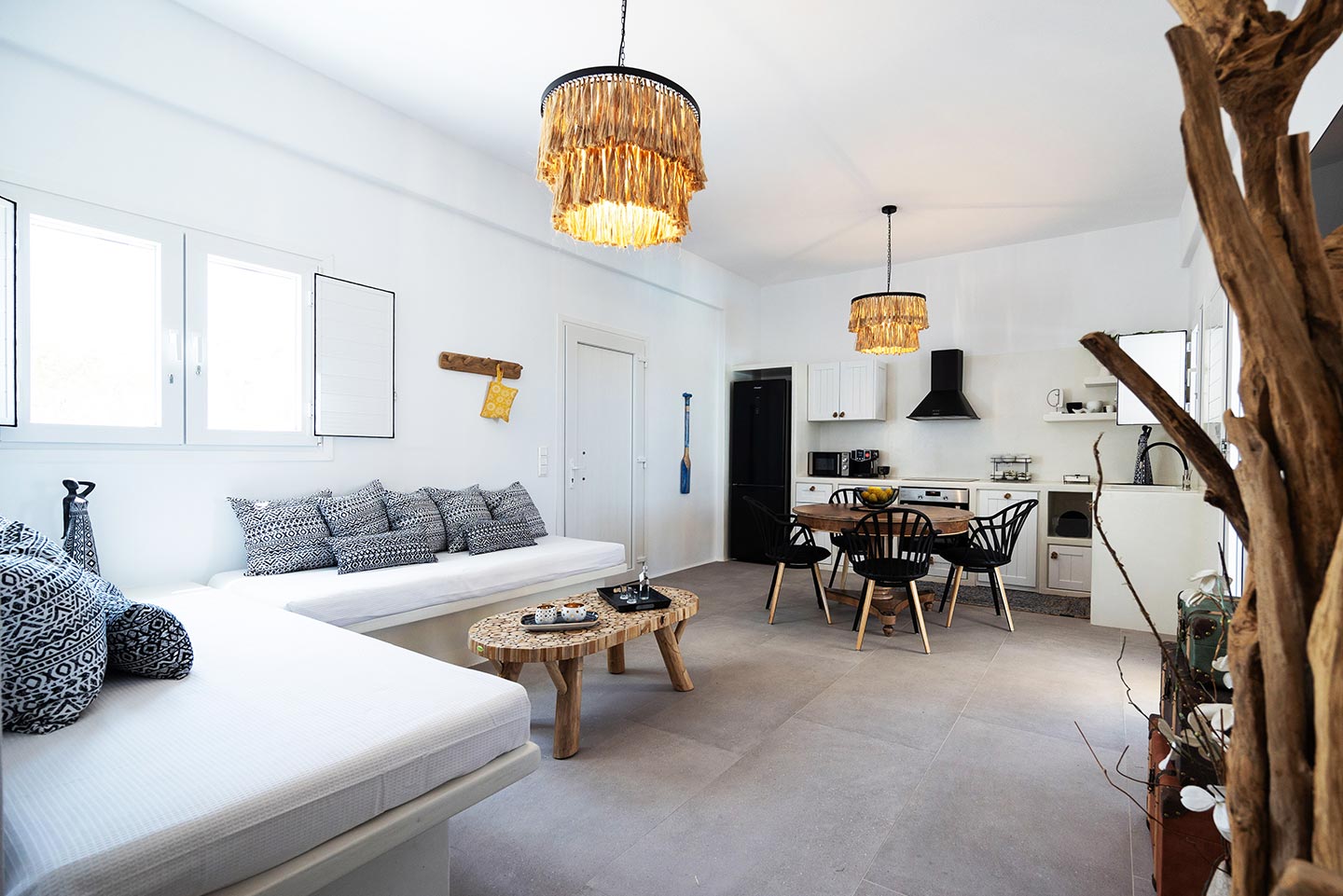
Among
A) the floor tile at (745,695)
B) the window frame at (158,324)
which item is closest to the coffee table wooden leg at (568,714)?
the floor tile at (745,695)

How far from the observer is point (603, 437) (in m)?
5.61

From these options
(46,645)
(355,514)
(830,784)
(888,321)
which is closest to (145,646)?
(46,645)

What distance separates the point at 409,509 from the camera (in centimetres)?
381

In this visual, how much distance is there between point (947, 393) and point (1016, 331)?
818 mm

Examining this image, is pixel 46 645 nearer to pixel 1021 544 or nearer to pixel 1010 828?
pixel 1010 828

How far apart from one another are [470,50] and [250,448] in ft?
7.36

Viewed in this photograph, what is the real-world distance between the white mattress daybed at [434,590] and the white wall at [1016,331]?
3822 millimetres

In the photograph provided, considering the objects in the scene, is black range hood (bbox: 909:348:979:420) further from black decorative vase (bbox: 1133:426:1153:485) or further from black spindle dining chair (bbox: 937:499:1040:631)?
black spindle dining chair (bbox: 937:499:1040:631)

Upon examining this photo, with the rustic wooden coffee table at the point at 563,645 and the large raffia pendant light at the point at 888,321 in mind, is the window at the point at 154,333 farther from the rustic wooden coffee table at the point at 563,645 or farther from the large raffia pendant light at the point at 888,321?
the large raffia pendant light at the point at 888,321

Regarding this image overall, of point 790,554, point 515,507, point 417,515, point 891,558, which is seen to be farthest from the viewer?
point 790,554

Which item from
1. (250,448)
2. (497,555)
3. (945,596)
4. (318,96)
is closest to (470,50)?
(318,96)

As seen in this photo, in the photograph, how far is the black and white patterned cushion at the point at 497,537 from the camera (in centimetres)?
392

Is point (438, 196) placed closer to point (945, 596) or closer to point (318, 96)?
point (318, 96)

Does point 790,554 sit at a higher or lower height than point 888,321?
lower
